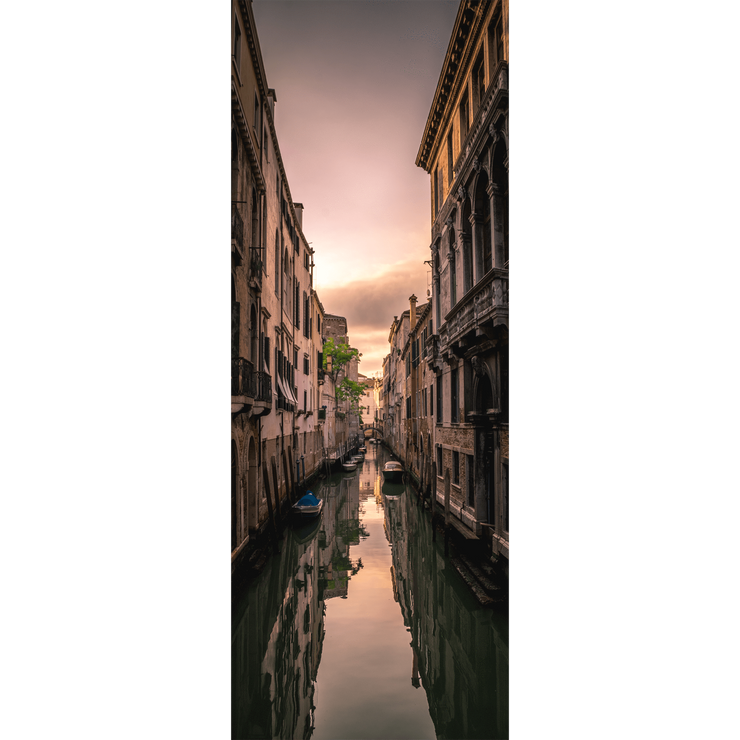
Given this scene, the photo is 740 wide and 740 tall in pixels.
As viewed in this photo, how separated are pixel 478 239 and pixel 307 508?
7.79 m

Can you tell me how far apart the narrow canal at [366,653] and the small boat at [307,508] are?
4.88ft

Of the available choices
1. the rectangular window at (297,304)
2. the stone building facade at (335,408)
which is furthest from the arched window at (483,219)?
the stone building facade at (335,408)

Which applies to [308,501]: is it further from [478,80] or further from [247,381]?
[478,80]

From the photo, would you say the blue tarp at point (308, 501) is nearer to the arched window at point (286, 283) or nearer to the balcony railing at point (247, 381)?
the arched window at point (286, 283)

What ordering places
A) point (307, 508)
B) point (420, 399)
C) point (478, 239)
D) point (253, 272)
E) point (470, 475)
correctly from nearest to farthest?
point (253, 272), point (478, 239), point (470, 475), point (307, 508), point (420, 399)

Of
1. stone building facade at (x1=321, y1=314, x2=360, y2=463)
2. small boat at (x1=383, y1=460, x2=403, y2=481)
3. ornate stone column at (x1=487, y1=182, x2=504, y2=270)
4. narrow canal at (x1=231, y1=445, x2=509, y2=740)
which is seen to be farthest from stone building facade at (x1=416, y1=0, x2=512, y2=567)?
stone building facade at (x1=321, y1=314, x2=360, y2=463)

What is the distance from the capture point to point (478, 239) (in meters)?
4.72

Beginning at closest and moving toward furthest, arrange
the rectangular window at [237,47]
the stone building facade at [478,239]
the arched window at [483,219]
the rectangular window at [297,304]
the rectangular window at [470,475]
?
the rectangular window at [237,47] → the stone building facade at [478,239] → the arched window at [483,219] → the rectangular window at [470,475] → the rectangular window at [297,304]

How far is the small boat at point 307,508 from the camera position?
10039 mm

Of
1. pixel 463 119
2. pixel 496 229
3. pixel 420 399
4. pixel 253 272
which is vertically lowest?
pixel 420 399

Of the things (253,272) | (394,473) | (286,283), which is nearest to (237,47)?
(253,272)
